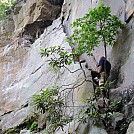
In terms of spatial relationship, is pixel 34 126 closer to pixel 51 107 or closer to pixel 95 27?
pixel 51 107

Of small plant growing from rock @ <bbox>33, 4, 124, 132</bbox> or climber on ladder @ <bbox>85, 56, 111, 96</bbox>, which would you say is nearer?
small plant growing from rock @ <bbox>33, 4, 124, 132</bbox>

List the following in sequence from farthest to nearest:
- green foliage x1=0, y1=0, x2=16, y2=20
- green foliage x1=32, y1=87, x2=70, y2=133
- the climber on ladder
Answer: green foliage x1=0, y1=0, x2=16, y2=20 < the climber on ladder < green foliage x1=32, y1=87, x2=70, y2=133

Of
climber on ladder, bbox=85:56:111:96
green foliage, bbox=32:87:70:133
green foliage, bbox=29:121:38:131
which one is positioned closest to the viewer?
green foliage, bbox=32:87:70:133

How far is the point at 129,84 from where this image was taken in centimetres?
642

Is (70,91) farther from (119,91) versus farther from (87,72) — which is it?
(119,91)

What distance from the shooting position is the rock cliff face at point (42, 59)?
688 cm

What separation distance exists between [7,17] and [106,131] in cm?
1235

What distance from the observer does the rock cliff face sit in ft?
22.6

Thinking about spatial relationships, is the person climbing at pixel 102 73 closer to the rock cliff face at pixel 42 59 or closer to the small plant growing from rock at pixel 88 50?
the rock cliff face at pixel 42 59

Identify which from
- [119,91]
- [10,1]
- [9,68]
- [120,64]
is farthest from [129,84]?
[10,1]

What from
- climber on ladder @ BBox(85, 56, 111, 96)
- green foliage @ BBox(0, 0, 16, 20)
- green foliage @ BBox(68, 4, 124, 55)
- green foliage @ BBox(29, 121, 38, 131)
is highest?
green foliage @ BBox(0, 0, 16, 20)

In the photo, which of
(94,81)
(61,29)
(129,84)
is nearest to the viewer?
(129,84)

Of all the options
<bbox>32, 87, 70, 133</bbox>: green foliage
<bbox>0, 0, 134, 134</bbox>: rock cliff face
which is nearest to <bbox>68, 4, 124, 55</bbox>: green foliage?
<bbox>0, 0, 134, 134</bbox>: rock cliff face

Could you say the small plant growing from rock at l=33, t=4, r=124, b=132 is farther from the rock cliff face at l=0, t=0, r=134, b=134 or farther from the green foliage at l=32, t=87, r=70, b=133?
the rock cliff face at l=0, t=0, r=134, b=134
